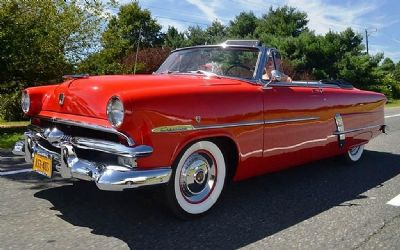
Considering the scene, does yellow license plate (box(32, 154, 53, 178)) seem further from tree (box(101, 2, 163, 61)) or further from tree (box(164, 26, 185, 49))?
tree (box(164, 26, 185, 49))

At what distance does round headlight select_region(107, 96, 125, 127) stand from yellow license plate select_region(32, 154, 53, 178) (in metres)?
0.74

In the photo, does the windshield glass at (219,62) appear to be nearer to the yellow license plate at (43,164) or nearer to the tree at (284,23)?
the yellow license plate at (43,164)

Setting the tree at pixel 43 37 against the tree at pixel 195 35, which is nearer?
the tree at pixel 43 37

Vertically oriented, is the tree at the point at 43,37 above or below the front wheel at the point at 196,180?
above

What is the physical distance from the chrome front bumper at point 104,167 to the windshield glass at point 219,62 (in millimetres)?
1526

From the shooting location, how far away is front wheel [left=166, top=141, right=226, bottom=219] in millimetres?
3494

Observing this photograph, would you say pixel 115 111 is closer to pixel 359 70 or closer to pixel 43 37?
pixel 43 37

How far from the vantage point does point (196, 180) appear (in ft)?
12.1

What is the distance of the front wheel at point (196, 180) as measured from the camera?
3494mm

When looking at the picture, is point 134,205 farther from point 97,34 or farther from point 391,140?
point 97,34

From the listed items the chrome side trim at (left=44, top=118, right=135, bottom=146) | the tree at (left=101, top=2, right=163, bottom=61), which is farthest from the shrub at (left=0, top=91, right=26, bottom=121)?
the chrome side trim at (left=44, top=118, right=135, bottom=146)

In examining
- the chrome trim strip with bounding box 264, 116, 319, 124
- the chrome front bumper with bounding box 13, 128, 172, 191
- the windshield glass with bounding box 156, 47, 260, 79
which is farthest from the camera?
the windshield glass with bounding box 156, 47, 260, 79

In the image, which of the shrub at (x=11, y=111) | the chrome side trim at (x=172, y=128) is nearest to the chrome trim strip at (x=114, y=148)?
the chrome side trim at (x=172, y=128)

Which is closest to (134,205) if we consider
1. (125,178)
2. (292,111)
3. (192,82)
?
(125,178)
